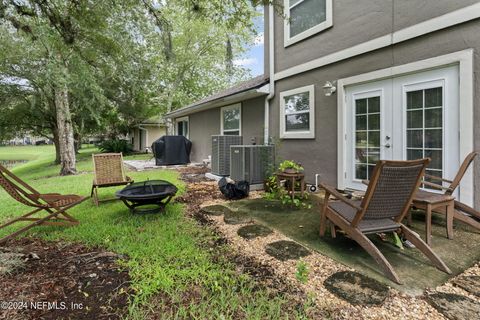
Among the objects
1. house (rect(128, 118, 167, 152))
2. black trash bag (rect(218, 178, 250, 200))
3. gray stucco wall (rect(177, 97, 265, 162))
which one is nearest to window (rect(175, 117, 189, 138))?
gray stucco wall (rect(177, 97, 265, 162))

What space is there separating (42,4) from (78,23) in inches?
20.5

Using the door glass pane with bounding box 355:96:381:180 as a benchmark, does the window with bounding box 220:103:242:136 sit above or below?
above

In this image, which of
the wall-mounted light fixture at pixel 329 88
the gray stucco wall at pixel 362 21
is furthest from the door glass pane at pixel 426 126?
the wall-mounted light fixture at pixel 329 88

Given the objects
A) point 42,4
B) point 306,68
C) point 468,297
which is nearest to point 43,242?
point 42,4

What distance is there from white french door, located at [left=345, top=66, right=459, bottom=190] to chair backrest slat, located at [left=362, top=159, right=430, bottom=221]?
6.35ft

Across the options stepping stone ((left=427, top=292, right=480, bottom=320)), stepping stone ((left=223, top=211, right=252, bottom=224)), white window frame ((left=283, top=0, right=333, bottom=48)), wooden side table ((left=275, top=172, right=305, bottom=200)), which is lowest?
stepping stone ((left=427, top=292, right=480, bottom=320))

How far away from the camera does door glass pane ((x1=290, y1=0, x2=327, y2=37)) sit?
5.55 metres

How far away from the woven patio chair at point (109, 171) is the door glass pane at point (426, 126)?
514cm

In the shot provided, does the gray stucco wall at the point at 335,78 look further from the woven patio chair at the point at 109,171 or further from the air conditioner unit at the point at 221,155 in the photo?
the woven patio chair at the point at 109,171

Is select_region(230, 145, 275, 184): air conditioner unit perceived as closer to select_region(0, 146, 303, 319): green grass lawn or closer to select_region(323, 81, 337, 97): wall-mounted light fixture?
select_region(323, 81, 337, 97): wall-mounted light fixture

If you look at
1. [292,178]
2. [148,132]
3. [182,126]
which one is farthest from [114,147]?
[292,178]

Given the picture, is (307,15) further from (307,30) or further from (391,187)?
(391,187)

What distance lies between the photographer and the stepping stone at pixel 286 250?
271cm

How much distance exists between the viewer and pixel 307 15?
19.4 feet
